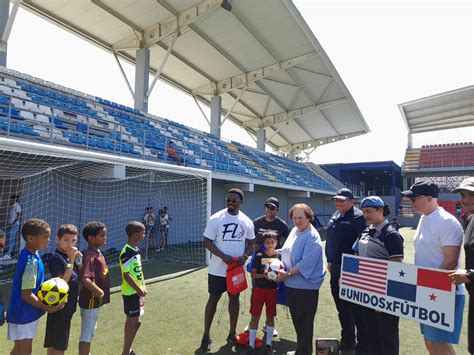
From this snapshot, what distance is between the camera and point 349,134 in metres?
28.0

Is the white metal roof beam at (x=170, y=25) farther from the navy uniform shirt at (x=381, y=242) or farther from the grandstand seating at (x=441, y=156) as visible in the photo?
the grandstand seating at (x=441, y=156)

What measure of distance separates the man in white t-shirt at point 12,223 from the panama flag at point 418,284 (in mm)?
8048

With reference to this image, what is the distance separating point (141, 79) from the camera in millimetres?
14531

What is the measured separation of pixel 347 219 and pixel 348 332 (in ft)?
4.06

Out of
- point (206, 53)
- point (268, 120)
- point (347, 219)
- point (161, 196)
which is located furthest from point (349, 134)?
point (347, 219)

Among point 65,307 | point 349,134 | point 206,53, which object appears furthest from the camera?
point 349,134

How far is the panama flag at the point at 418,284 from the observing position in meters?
2.58

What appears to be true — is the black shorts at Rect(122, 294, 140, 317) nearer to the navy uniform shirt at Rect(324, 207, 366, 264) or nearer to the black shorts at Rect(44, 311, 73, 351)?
the black shorts at Rect(44, 311, 73, 351)

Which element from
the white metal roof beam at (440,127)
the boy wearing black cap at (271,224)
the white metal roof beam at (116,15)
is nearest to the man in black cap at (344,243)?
the boy wearing black cap at (271,224)

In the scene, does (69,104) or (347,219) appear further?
(69,104)

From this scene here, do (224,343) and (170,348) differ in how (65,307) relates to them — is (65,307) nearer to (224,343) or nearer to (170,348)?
(170,348)

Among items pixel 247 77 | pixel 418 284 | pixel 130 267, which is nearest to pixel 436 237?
pixel 418 284

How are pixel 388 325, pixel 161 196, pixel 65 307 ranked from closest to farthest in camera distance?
pixel 65 307, pixel 388 325, pixel 161 196

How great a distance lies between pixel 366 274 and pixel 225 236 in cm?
157
